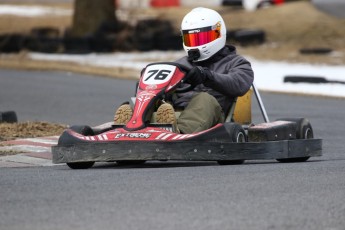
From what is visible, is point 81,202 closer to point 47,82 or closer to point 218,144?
point 218,144

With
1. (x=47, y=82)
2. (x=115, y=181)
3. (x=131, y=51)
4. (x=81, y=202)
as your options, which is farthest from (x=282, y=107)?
(x=131, y=51)

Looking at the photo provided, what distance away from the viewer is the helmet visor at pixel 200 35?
10.3 metres

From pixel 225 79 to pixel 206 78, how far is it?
0.18 m

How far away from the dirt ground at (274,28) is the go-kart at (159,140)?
1257 centimetres

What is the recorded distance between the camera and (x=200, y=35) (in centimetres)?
1031

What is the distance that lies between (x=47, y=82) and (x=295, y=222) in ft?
48.0

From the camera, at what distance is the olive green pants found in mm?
9445

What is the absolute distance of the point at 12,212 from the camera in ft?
21.7

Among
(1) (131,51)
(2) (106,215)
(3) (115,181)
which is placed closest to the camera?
(2) (106,215)

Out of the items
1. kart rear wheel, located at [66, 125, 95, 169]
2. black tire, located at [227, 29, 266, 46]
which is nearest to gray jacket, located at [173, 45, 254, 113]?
kart rear wheel, located at [66, 125, 95, 169]

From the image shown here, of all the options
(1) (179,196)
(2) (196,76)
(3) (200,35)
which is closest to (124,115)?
(2) (196,76)

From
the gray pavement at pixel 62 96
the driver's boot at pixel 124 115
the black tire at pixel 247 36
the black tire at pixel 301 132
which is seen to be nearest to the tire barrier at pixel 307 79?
the gray pavement at pixel 62 96

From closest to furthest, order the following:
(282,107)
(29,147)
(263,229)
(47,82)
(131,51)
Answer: (263,229) < (29,147) < (282,107) < (47,82) < (131,51)

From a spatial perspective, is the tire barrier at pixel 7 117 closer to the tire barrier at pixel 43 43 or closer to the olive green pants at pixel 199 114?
the olive green pants at pixel 199 114
